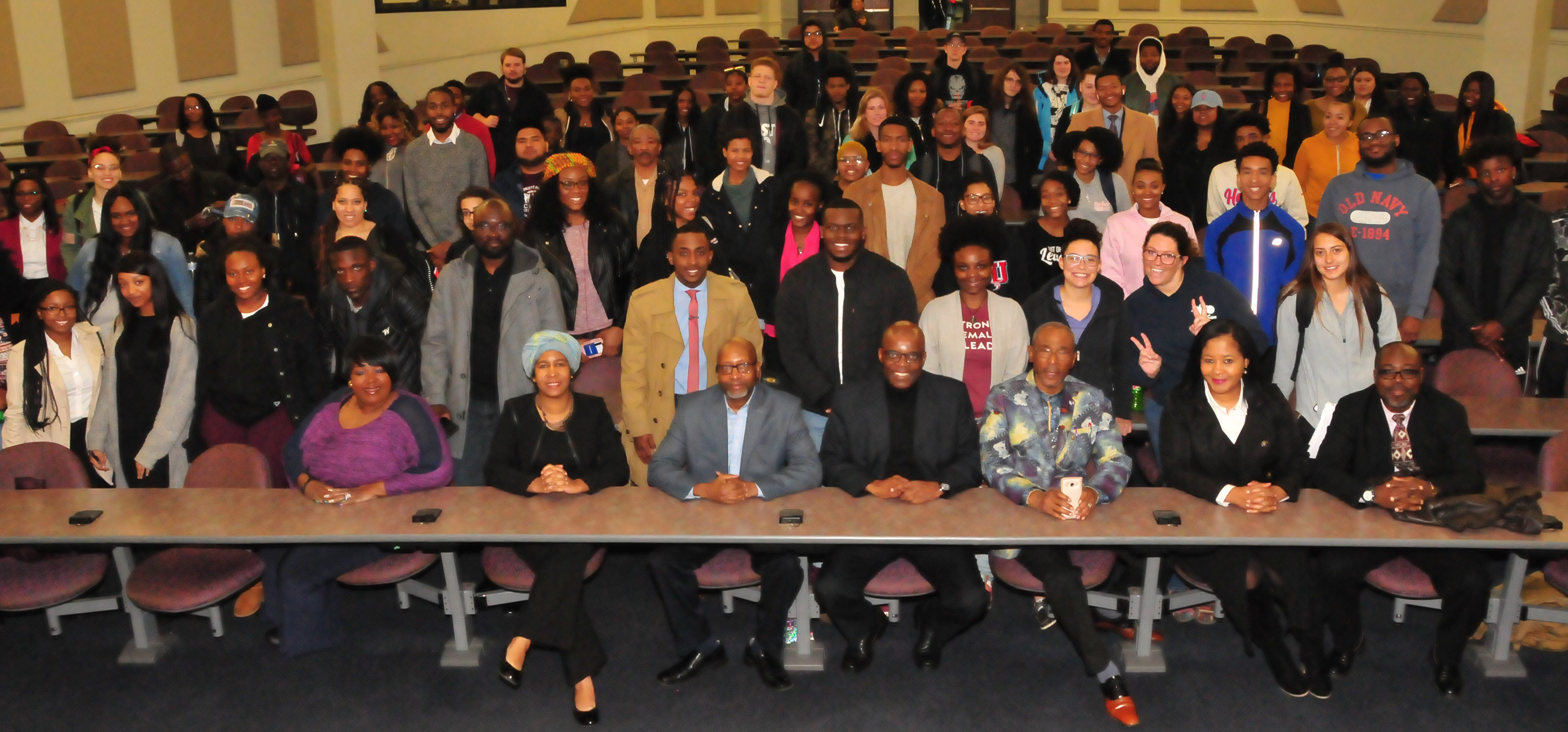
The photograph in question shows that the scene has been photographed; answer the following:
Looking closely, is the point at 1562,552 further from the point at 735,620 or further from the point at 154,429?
A: the point at 154,429

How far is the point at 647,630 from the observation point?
4559mm

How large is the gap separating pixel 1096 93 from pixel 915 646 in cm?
411

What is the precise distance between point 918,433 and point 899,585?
0.53m

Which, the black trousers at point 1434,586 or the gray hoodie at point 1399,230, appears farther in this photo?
the gray hoodie at point 1399,230

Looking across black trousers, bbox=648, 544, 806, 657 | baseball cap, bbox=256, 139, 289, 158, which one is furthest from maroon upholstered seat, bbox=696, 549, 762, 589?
baseball cap, bbox=256, 139, 289, 158

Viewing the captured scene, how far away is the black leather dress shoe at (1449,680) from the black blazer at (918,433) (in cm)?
164

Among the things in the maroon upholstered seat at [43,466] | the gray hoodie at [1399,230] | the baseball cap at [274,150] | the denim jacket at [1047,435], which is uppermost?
the baseball cap at [274,150]

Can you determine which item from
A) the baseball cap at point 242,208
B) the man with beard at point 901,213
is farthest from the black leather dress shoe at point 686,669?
the baseball cap at point 242,208

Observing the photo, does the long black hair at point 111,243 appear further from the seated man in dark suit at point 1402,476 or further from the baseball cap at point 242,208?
the seated man in dark suit at point 1402,476

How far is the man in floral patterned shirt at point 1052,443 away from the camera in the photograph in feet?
13.2

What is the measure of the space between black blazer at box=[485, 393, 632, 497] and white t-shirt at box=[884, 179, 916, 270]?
1976 millimetres

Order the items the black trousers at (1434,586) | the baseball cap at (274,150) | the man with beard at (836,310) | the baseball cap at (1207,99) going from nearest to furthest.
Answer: the black trousers at (1434,586)
the man with beard at (836,310)
the baseball cap at (274,150)
the baseball cap at (1207,99)

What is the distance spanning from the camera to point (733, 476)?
13.6 feet

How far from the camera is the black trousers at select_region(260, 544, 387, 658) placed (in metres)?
4.19
